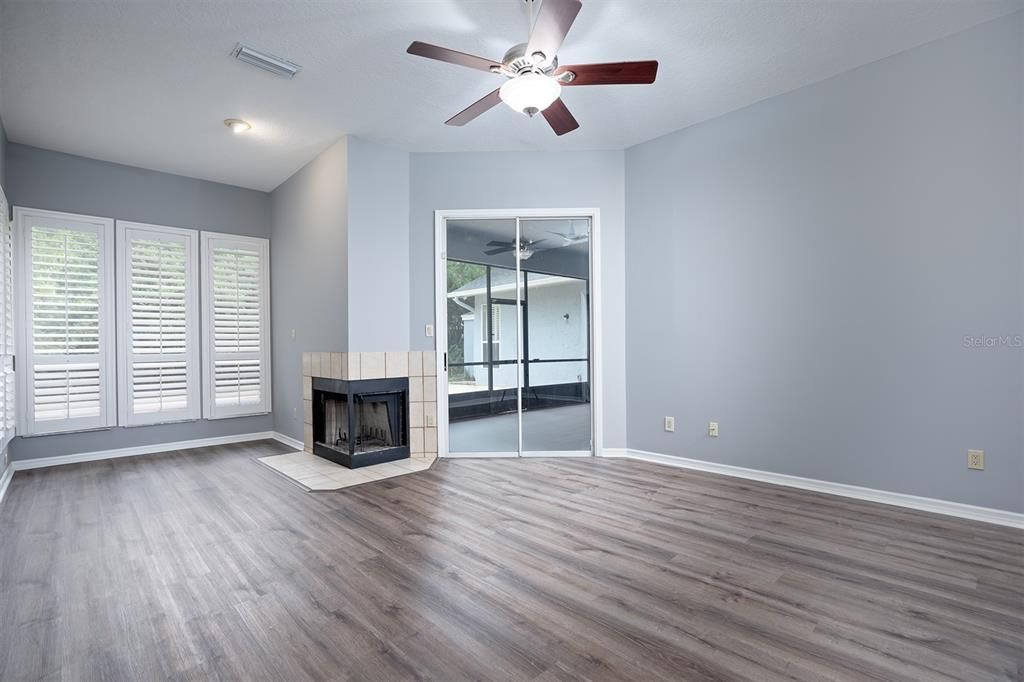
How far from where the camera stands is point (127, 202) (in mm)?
4949

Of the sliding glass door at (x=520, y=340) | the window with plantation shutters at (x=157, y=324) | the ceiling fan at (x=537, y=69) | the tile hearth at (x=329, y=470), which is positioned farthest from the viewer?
the window with plantation shutters at (x=157, y=324)

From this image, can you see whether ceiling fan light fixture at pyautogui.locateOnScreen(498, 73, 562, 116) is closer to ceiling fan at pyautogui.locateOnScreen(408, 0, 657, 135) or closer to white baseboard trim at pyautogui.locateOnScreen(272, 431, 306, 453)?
ceiling fan at pyautogui.locateOnScreen(408, 0, 657, 135)

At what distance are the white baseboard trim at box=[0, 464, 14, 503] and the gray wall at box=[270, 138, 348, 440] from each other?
2.20m

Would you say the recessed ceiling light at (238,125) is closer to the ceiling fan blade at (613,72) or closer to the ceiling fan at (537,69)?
the ceiling fan at (537,69)

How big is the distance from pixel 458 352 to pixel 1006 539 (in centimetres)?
394

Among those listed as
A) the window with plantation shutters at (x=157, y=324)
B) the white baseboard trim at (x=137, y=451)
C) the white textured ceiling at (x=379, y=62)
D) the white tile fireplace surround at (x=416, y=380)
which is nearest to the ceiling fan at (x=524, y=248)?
the white textured ceiling at (x=379, y=62)

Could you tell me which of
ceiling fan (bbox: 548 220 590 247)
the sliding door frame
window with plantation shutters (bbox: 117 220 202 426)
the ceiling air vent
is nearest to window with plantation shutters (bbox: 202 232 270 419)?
window with plantation shutters (bbox: 117 220 202 426)

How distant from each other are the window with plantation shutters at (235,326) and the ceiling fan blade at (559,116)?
421cm

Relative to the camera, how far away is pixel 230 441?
5.53 m

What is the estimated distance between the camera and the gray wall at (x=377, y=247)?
4379 millimetres

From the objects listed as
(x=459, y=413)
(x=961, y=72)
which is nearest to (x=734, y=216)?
(x=961, y=72)

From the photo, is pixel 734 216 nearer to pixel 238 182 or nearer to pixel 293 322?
pixel 293 322

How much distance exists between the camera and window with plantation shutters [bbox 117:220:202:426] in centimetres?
488

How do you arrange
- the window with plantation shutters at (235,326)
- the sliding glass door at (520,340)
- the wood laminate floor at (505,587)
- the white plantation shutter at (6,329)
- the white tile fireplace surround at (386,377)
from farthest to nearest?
the window with plantation shutters at (235,326) < the sliding glass door at (520,340) < the white tile fireplace surround at (386,377) < the white plantation shutter at (6,329) < the wood laminate floor at (505,587)
